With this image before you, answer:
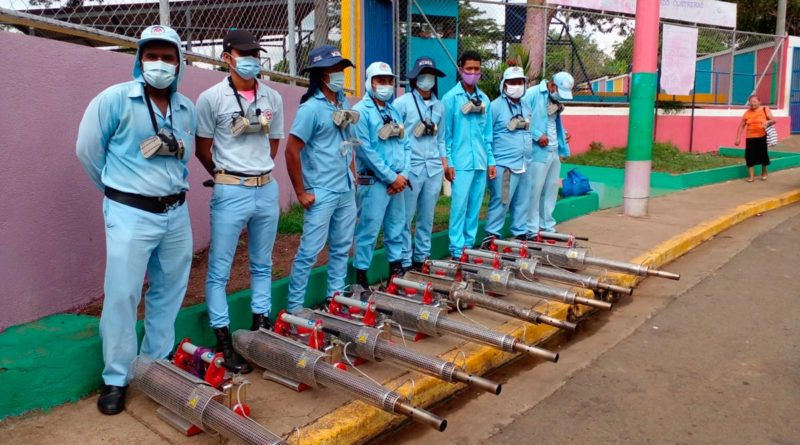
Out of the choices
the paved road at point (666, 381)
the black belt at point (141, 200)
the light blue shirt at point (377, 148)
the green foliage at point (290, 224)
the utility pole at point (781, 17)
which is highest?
the utility pole at point (781, 17)

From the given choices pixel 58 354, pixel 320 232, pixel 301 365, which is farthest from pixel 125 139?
pixel 320 232

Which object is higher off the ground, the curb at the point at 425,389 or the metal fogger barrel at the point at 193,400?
the metal fogger barrel at the point at 193,400

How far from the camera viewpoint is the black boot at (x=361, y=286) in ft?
16.1

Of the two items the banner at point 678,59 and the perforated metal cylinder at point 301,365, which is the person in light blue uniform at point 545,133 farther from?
the banner at point 678,59

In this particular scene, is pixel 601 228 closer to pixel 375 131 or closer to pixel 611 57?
→ pixel 375 131

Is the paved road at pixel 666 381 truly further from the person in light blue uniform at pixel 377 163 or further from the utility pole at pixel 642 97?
the utility pole at pixel 642 97

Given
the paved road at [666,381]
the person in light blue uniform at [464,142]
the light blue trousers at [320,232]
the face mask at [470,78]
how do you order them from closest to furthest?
the paved road at [666,381] → the light blue trousers at [320,232] → the face mask at [470,78] → the person in light blue uniform at [464,142]

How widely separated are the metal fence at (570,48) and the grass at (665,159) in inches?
49.3

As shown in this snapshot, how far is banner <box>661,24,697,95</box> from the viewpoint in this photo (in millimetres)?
15797

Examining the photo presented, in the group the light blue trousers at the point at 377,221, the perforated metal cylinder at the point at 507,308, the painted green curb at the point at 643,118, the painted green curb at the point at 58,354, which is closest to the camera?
the painted green curb at the point at 58,354

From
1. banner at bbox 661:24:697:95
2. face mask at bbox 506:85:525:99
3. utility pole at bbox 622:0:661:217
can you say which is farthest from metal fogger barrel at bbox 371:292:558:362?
banner at bbox 661:24:697:95

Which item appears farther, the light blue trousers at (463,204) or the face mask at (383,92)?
the light blue trousers at (463,204)

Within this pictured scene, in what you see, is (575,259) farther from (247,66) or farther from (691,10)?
(691,10)

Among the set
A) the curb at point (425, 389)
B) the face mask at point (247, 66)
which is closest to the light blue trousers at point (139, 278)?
the face mask at point (247, 66)
